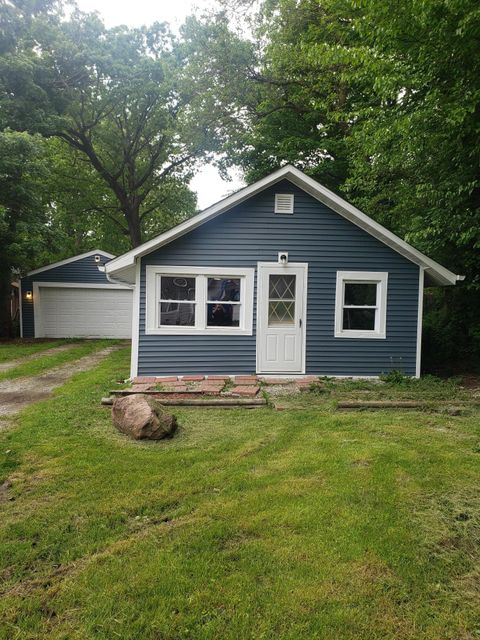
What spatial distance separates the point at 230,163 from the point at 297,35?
5838 millimetres

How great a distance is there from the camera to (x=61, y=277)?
16.7 m

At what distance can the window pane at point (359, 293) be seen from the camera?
8516 millimetres

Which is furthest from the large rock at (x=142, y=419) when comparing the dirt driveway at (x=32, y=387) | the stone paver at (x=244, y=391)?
the dirt driveway at (x=32, y=387)

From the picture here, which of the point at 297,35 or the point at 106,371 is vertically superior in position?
the point at 297,35

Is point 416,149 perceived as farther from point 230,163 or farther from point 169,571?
point 230,163

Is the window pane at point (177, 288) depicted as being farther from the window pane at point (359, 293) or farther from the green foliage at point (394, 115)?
the green foliage at point (394, 115)

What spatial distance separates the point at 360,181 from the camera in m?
10.6

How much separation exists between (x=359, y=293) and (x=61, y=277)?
13.3 meters

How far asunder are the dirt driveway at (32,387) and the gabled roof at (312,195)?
2.65 meters

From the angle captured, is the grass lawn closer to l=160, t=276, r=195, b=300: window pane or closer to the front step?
the front step

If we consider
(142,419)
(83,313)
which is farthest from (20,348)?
(142,419)

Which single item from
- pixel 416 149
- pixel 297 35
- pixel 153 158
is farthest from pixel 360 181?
pixel 153 158

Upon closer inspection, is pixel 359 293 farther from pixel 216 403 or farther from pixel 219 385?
pixel 216 403

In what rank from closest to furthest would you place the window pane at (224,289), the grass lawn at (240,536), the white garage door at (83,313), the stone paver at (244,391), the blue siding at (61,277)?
the grass lawn at (240,536) < the stone paver at (244,391) < the window pane at (224,289) < the blue siding at (61,277) < the white garage door at (83,313)
